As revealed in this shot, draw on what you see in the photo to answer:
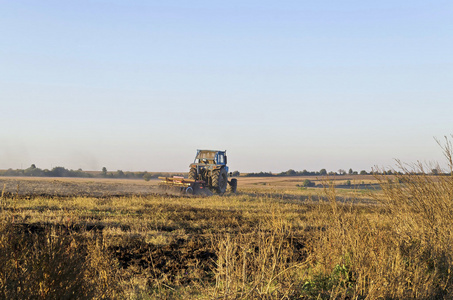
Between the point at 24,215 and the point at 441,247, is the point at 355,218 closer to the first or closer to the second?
the point at 441,247

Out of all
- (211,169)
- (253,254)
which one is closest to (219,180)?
(211,169)

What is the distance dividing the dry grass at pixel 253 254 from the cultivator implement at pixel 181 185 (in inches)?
339

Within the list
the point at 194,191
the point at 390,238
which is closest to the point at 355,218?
the point at 390,238

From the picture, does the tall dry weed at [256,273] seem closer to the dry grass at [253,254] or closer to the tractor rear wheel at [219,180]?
the dry grass at [253,254]

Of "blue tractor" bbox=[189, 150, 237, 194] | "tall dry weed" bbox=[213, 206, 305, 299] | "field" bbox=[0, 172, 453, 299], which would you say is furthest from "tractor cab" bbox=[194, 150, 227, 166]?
"tall dry weed" bbox=[213, 206, 305, 299]

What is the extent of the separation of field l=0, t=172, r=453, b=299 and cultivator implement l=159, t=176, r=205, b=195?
28.2 ft

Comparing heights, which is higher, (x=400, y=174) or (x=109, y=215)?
(x=400, y=174)

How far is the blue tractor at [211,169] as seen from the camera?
76.5 ft

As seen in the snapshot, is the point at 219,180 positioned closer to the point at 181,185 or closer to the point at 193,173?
the point at 193,173

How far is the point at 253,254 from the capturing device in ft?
15.7

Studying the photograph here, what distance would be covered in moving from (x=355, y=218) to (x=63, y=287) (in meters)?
4.77

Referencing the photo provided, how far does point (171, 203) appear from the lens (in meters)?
18.7

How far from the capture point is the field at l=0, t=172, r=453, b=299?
12.4 ft

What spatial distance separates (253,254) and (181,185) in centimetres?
1831
